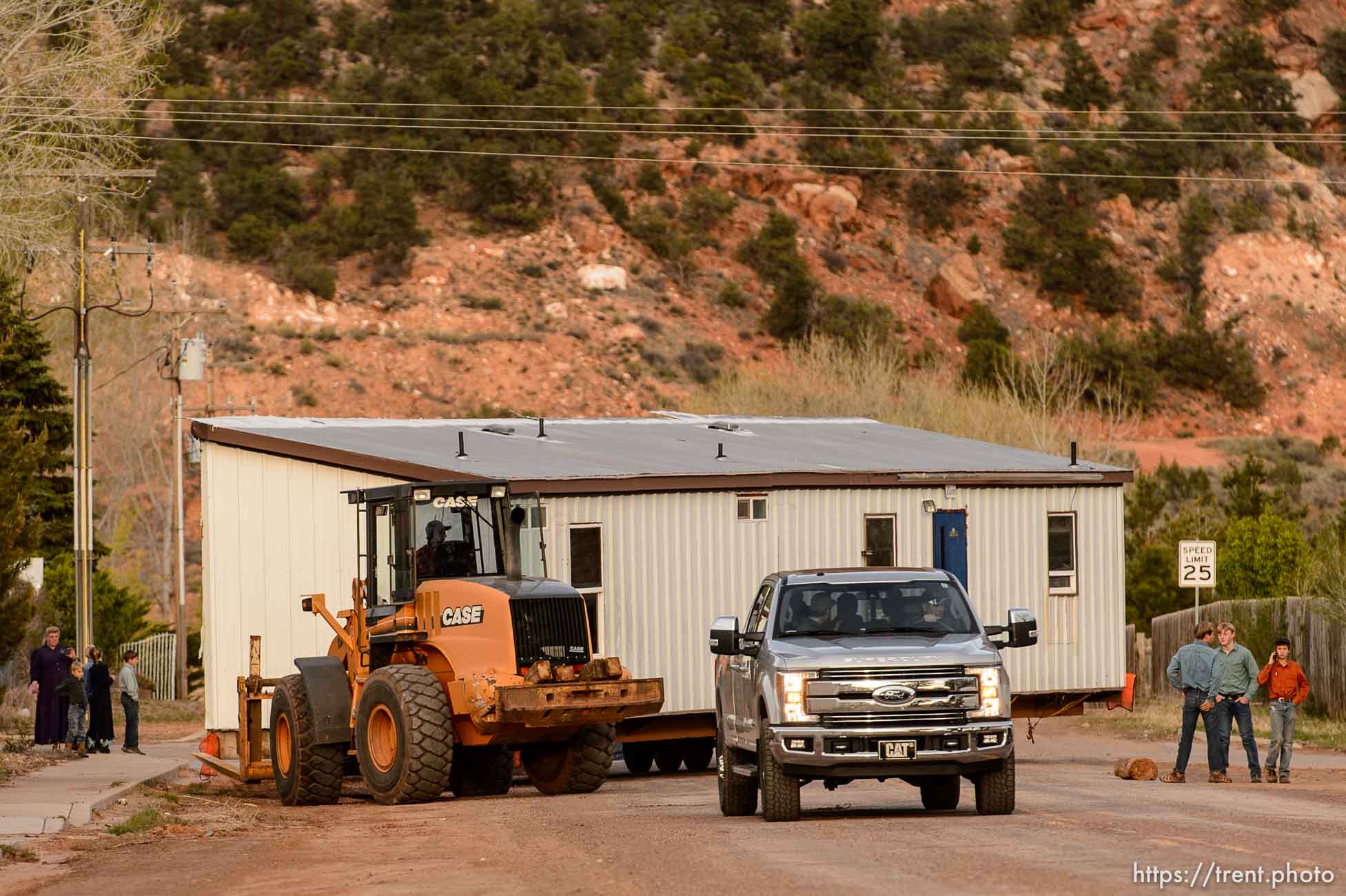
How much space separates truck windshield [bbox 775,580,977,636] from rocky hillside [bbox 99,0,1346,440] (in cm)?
6134

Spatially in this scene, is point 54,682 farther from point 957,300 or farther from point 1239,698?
point 957,300

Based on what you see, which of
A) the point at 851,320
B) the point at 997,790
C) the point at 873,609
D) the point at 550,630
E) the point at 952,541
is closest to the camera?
the point at 997,790

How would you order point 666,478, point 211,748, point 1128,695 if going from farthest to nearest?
point 1128,695 < point 666,478 < point 211,748

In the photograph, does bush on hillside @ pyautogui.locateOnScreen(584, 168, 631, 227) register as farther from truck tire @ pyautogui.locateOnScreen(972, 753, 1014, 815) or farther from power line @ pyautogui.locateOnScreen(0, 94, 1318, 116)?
truck tire @ pyautogui.locateOnScreen(972, 753, 1014, 815)

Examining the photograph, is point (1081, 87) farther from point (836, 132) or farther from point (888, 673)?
point (888, 673)

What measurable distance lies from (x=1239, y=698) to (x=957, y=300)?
240 feet

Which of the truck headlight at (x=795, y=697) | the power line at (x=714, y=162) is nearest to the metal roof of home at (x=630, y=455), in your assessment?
the truck headlight at (x=795, y=697)

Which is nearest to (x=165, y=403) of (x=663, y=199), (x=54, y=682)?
(x=663, y=199)

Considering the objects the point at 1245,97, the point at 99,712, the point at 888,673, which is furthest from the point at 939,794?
the point at 1245,97

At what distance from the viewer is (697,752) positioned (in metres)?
29.0

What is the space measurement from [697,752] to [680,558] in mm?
3291

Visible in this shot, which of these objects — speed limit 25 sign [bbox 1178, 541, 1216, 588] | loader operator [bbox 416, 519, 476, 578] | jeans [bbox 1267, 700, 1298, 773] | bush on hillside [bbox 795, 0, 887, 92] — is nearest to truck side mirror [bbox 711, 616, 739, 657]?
loader operator [bbox 416, 519, 476, 578]

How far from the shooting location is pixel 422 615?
2169cm

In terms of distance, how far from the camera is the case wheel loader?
20.5 meters
